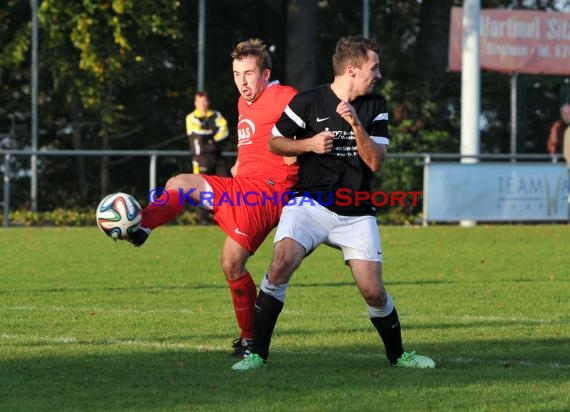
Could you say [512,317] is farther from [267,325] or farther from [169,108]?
[169,108]

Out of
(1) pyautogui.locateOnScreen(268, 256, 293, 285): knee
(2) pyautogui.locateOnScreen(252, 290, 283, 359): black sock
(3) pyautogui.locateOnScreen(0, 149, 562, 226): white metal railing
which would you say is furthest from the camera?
(3) pyautogui.locateOnScreen(0, 149, 562, 226): white metal railing

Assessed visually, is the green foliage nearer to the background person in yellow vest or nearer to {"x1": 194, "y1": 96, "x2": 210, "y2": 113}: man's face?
the background person in yellow vest

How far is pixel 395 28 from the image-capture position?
112ft

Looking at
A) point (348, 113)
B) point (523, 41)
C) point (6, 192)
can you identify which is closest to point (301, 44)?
point (523, 41)

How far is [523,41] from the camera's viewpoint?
99.8ft

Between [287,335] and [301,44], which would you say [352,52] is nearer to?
[287,335]

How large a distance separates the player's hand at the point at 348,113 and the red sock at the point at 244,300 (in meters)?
1.57

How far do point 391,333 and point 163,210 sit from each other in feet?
5.34

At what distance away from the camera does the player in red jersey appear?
28.7 ft

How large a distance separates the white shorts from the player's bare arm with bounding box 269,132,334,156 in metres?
0.34

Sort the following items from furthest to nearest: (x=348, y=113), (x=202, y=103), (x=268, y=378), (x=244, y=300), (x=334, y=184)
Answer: (x=202, y=103) < (x=244, y=300) < (x=334, y=184) < (x=268, y=378) < (x=348, y=113)

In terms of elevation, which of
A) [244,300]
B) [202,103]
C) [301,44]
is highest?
[301,44]

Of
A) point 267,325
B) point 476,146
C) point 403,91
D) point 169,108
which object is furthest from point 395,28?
point 267,325

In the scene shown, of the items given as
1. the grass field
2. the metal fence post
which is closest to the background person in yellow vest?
the metal fence post
